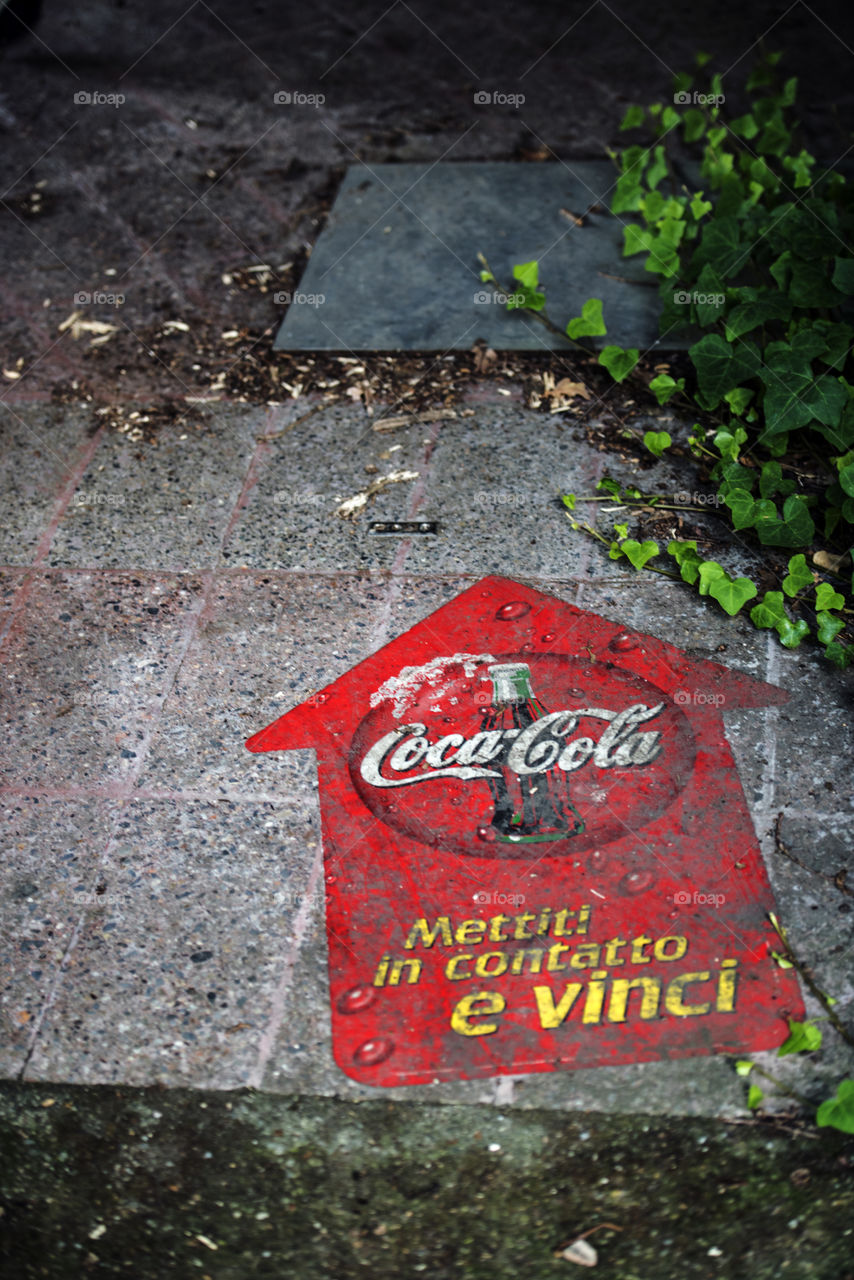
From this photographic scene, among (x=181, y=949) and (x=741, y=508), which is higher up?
(x=741, y=508)

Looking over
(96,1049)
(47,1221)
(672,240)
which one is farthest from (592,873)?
(672,240)

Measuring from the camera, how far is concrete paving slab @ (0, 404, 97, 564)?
400 cm

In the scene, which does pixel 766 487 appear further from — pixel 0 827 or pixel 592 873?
pixel 0 827

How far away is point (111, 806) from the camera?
3070mm

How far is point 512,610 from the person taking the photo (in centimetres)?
356

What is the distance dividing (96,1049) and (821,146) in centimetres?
560

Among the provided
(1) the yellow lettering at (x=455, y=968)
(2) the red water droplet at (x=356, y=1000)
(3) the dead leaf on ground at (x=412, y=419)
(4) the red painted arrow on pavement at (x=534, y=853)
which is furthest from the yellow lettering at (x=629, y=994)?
(3) the dead leaf on ground at (x=412, y=419)

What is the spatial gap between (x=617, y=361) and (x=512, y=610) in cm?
132

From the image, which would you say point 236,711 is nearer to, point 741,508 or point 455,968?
point 455,968
